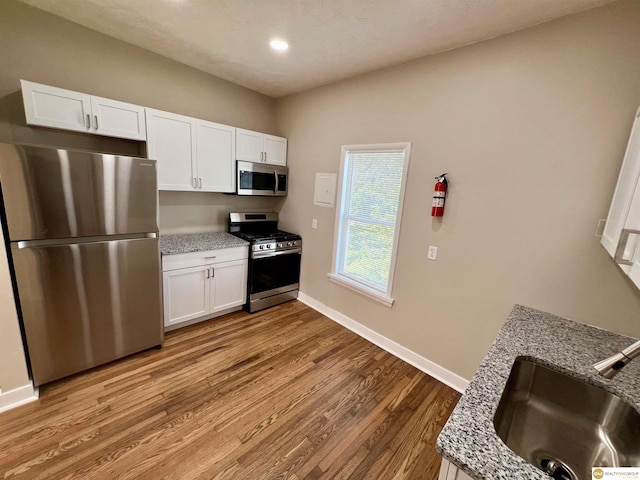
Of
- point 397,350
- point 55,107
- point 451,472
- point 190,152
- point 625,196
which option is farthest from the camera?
point 190,152

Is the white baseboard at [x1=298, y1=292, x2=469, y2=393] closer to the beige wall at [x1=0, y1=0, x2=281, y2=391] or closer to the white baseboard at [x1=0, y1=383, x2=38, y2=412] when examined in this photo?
the beige wall at [x1=0, y1=0, x2=281, y2=391]

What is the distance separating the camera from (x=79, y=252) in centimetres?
192

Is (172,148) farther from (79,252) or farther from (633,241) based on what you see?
(633,241)

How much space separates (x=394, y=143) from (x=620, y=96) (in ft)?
4.60

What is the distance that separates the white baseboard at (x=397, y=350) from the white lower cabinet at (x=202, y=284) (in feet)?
3.37

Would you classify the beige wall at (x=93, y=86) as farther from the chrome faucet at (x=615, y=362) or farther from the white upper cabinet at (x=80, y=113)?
the chrome faucet at (x=615, y=362)

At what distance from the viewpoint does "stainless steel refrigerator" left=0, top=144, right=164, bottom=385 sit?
1.70 metres

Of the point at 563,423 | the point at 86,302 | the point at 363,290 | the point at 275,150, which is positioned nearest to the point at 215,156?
the point at 275,150

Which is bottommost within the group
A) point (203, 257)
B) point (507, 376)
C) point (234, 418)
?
point (234, 418)

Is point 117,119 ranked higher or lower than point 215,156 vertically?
higher

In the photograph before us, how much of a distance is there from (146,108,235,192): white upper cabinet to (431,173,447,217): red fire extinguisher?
7.29 ft

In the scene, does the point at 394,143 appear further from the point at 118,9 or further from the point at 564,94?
the point at 118,9

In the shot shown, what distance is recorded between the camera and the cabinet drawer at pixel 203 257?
254 cm

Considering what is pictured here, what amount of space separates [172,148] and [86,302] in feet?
5.09
